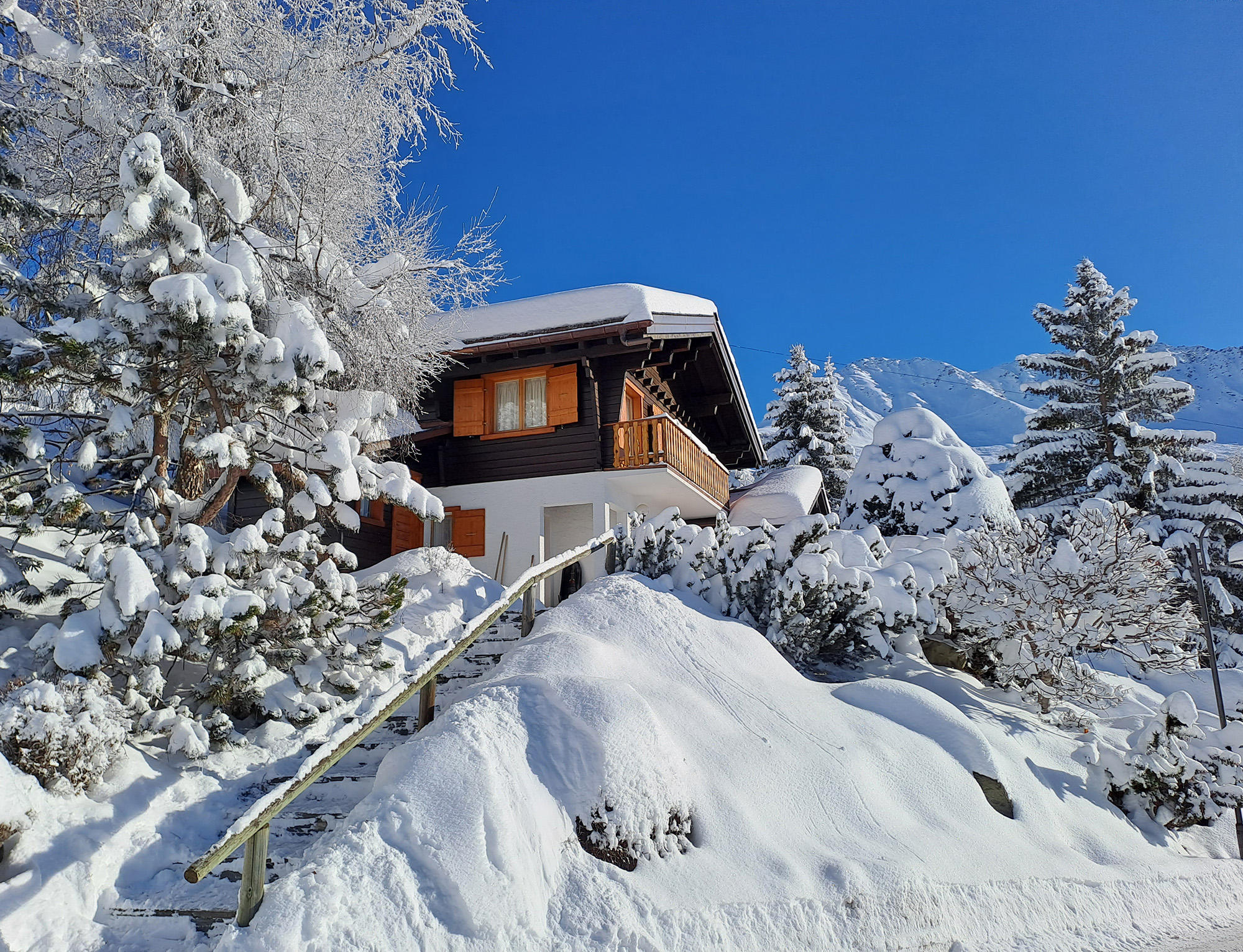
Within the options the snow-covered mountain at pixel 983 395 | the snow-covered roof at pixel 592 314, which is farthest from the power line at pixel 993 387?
the snow-covered roof at pixel 592 314

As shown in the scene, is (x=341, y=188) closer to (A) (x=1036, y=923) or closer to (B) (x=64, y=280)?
(B) (x=64, y=280)

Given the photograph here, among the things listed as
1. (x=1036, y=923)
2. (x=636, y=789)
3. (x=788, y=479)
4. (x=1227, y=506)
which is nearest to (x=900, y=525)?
(x=788, y=479)

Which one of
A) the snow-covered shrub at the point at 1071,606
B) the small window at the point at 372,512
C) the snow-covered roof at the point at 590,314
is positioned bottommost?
the snow-covered shrub at the point at 1071,606

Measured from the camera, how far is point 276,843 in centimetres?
522

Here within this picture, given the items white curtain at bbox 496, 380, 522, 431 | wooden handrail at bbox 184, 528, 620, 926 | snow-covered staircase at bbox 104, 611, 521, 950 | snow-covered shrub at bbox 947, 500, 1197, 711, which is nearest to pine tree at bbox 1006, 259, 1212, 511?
snow-covered shrub at bbox 947, 500, 1197, 711

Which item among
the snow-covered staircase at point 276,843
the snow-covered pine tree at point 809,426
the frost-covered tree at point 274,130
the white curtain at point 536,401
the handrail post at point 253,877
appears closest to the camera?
the handrail post at point 253,877

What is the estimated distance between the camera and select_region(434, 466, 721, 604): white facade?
14.8m

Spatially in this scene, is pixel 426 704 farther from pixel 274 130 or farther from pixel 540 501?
pixel 540 501

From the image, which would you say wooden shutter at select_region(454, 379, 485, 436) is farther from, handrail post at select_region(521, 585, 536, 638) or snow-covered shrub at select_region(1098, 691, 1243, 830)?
snow-covered shrub at select_region(1098, 691, 1243, 830)

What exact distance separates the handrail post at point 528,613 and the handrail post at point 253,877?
4342 millimetres

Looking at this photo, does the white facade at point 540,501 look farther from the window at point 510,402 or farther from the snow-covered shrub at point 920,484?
the snow-covered shrub at point 920,484

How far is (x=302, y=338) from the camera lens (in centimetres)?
675

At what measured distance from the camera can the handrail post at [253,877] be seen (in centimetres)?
399

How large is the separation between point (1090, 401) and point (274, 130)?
20.3 m
